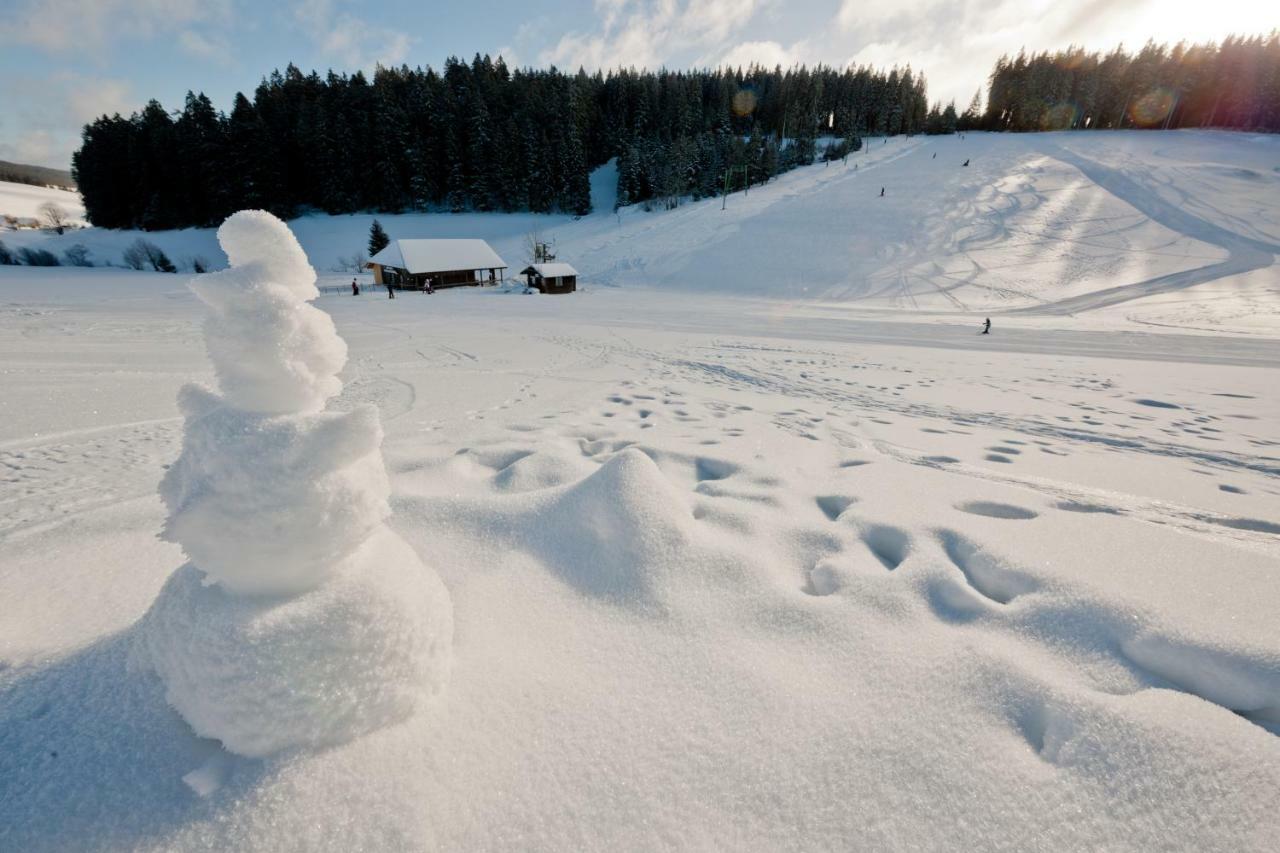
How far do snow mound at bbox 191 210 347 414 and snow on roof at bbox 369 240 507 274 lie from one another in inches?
1425

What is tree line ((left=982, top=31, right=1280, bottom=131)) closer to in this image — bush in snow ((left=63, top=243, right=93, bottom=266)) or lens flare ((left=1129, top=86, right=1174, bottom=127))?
lens flare ((left=1129, top=86, right=1174, bottom=127))

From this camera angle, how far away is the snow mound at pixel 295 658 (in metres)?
1.57

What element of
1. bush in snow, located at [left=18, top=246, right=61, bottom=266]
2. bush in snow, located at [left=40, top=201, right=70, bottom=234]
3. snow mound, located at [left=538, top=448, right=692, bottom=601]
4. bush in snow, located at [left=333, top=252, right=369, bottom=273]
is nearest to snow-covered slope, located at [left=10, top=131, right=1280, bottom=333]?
bush in snow, located at [left=333, top=252, right=369, bottom=273]

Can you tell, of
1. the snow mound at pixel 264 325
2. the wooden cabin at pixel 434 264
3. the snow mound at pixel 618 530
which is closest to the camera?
the snow mound at pixel 264 325

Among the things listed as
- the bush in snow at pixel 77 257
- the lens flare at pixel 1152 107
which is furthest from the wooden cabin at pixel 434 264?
the lens flare at pixel 1152 107

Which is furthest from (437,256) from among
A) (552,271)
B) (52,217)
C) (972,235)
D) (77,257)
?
(52,217)

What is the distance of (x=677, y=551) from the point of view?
2701 millimetres

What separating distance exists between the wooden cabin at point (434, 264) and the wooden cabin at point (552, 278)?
278 inches

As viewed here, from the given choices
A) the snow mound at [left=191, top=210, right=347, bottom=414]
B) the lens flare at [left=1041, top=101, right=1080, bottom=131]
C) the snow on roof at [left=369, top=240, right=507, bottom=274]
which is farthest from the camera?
the lens flare at [left=1041, top=101, right=1080, bottom=131]

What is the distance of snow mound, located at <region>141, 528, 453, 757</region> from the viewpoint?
1.57m

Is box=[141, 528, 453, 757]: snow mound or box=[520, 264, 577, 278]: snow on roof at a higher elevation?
box=[520, 264, 577, 278]: snow on roof

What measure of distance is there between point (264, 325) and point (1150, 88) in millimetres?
108327

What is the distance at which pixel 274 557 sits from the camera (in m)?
1.69

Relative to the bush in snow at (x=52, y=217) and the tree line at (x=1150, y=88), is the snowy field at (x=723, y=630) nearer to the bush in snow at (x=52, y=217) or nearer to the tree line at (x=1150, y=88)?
the bush in snow at (x=52, y=217)
